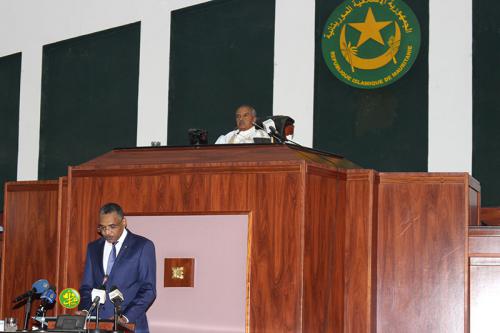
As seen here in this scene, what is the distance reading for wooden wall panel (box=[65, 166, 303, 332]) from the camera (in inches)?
227

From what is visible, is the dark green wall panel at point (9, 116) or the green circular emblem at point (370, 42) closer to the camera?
the green circular emblem at point (370, 42)

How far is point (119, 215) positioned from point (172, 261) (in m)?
0.44

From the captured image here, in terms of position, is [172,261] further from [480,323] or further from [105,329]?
[480,323]

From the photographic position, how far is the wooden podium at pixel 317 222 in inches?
229

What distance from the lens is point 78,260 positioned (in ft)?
20.5

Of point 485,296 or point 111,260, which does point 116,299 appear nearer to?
point 111,260

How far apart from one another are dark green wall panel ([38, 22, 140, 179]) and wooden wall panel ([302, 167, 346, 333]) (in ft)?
13.6

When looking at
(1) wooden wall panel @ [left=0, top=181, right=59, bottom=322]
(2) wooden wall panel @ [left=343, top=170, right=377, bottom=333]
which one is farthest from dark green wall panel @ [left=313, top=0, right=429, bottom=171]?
(1) wooden wall panel @ [left=0, top=181, right=59, bottom=322]

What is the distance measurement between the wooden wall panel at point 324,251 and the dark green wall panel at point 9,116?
5.39m

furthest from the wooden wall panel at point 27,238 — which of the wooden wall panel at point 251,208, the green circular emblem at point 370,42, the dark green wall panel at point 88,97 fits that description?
the green circular emblem at point 370,42

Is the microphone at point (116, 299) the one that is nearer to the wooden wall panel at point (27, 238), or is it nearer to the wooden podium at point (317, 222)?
the wooden podium at point (317, 222)

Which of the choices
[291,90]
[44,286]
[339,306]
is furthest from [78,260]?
[291,90]

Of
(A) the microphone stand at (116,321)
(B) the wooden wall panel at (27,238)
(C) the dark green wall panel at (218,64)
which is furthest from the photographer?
(C) the dark green wall panel at (218,64)

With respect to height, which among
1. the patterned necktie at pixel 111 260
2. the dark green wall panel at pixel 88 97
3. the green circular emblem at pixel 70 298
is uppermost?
the dark green wall panel at pixel 88 97
